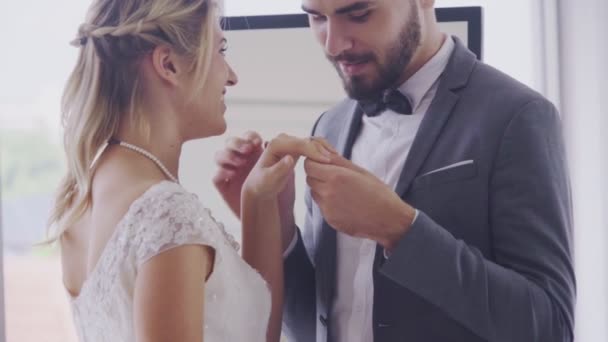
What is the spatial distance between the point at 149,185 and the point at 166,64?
0.73 ft

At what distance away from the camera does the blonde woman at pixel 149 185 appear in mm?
1093

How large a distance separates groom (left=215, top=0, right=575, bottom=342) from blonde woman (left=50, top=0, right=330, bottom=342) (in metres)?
0.18

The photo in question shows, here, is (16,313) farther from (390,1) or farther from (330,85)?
(390,1)

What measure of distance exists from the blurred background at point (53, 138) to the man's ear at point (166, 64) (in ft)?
3.16

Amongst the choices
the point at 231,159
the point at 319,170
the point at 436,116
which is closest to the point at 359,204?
the point at 319,170

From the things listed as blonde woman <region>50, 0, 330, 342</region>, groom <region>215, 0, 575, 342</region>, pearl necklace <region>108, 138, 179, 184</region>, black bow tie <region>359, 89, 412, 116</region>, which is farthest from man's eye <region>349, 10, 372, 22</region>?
pearl necklace <region>108, 138, 179, 184</region>

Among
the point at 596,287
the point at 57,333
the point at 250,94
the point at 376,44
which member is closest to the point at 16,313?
the point at 57,333

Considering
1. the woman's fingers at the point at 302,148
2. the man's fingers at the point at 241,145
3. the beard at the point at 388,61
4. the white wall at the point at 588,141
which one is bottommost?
the white wall at the point at 588,141

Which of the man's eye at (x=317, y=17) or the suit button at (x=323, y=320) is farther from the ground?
the man's eye at (x=317, y=17)

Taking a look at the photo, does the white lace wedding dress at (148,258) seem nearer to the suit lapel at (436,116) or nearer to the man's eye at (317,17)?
the suit lapel at (436,116)

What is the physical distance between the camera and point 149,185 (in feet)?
3.89

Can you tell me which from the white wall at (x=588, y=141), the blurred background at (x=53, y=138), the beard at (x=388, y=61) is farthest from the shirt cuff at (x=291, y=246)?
the white wall at (x=588, y=141)

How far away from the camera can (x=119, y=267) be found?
111 cm

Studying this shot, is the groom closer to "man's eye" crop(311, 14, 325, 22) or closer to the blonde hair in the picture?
"man's eye" crop(311, 14, 325, 22)
